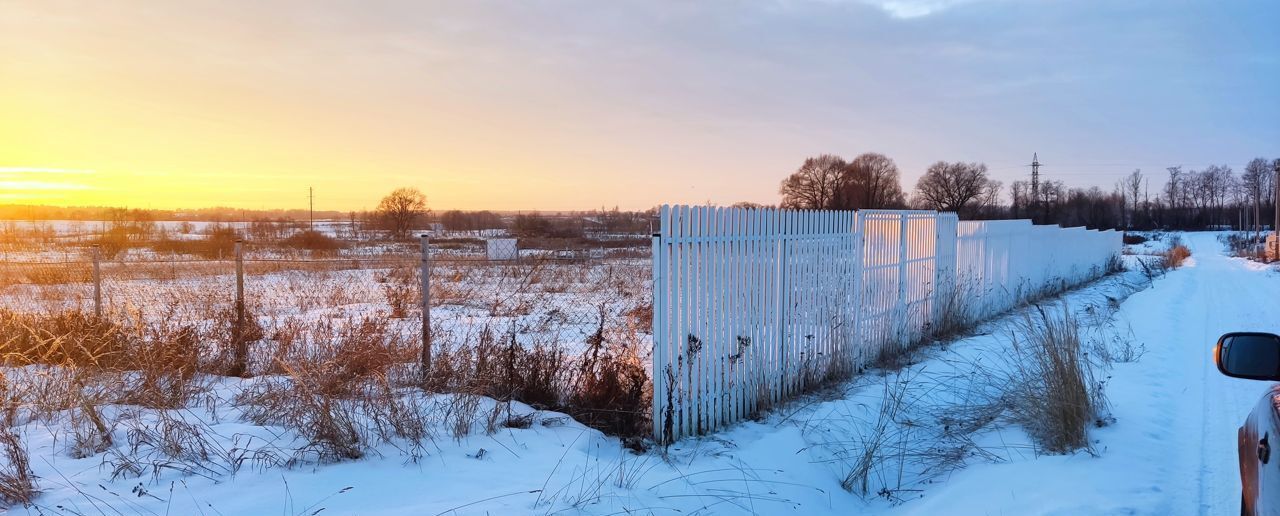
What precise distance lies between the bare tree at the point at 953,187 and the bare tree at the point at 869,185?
22.7 ft

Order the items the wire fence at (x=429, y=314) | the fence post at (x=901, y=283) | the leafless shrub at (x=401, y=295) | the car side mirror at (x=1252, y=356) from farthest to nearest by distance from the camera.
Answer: the leafless shrub at (x=401, y=295), the fence post at (x=901, y=283), the wire fence at (x=429, y=314), the car side mirror at (x=1252, y=356)

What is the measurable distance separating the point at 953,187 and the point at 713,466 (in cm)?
9690

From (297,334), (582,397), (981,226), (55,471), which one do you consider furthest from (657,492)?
(981,226)

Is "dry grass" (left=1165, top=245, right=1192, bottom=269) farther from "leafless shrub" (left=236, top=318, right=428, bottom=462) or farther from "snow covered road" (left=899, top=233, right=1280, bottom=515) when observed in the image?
"leafless shrub" (left=236, top=318, right=428, bottom=462)

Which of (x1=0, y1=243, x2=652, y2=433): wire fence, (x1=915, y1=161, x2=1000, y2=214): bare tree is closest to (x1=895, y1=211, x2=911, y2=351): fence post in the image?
(x1=0, y1=243, x2=652, y2=433): wire fence

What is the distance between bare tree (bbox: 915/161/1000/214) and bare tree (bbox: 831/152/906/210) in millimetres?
6915

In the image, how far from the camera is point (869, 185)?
83.1m

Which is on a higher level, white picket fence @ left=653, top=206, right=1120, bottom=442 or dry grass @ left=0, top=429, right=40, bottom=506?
white picket fence @ left=653, top=206, right=1120, bottom=442

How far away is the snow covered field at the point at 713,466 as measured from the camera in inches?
157

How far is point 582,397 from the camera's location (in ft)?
19.6

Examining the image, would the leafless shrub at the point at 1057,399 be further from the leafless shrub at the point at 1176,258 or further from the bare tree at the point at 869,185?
the bare tree at the point at 869,185

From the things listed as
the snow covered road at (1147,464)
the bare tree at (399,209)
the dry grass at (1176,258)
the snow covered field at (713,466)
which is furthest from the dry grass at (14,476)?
the bare tree at (399,209)

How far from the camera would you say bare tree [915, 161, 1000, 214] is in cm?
9138

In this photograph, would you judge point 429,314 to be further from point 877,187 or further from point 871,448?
point 877,187
